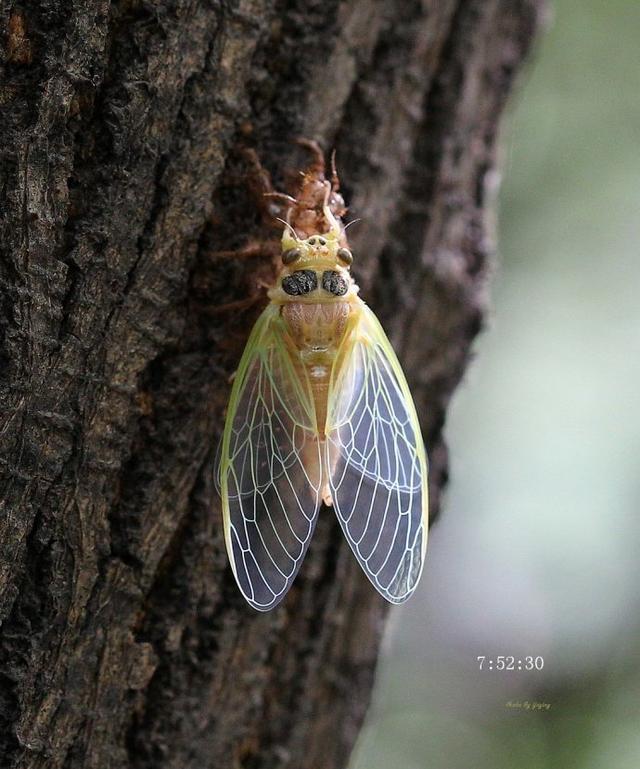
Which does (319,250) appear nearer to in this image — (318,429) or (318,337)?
(318,337)

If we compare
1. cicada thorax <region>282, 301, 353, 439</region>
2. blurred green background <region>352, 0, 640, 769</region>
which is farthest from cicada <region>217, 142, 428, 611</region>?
blurred green background <region>352, 0, 640, 769</region>

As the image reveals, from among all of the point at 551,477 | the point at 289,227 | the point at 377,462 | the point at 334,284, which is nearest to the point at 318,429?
the point at 377,462

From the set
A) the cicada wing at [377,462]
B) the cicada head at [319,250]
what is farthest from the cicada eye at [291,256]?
the cicada wing at [377,462]

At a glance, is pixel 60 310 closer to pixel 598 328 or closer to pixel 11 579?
pixel 11 579

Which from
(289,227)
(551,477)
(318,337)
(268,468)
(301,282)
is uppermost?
(551,477)

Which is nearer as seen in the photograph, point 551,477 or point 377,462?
point 377,462

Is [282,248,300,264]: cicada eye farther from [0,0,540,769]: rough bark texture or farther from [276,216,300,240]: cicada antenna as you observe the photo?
[0,0,540,769]: rough bark texture

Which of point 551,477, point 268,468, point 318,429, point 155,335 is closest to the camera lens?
point 155,335

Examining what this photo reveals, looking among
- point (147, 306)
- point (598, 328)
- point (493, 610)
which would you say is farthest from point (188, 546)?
point (598, 328)
